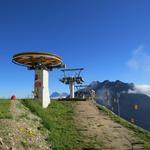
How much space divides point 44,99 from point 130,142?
62.6ft

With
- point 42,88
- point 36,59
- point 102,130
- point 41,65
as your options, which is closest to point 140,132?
point 102,130

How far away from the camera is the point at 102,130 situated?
39969 mm

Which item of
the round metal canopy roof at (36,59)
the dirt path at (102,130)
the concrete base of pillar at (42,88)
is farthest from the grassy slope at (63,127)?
the round metal canopy roof at (36,59)

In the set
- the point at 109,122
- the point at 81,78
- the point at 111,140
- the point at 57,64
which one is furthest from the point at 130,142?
the point at 81,78

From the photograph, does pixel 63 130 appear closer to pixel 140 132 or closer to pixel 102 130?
pixel 102 130

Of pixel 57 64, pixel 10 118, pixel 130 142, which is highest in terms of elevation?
pixel 57 64

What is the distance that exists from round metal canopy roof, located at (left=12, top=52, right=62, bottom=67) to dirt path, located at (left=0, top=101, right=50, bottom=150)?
1486cm

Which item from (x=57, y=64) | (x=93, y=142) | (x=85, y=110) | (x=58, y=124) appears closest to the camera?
(x=93, y=142)

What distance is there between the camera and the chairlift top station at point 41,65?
52.1 m

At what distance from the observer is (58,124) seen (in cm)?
A: 4131

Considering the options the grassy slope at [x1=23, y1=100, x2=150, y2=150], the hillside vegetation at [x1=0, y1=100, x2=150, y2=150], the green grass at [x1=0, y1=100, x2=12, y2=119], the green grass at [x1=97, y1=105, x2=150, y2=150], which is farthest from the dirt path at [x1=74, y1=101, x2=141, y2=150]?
the green grass at [x1=0, y1=100, x2=12, y2=119]

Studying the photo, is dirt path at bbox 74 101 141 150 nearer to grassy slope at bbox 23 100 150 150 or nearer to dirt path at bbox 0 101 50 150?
grassy slope at bbox 23 100 150 150

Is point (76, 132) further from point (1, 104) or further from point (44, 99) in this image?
point (44, 99)

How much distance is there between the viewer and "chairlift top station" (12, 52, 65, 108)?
52.1 m
